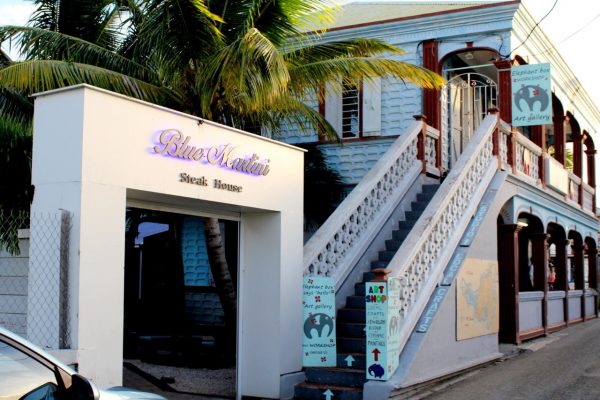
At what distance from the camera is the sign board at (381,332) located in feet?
30.3

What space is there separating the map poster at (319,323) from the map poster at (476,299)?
223 centimetres

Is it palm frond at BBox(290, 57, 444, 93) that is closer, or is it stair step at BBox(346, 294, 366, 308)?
stair step at BBox(346, 294, 366, 308)

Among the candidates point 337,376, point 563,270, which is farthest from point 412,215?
point 563,270

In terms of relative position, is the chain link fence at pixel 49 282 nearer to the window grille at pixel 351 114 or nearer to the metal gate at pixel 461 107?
the metal gate at pixel 461 107

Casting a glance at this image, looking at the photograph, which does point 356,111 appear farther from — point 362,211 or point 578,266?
point 578,266

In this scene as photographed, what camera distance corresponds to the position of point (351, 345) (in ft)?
34.6

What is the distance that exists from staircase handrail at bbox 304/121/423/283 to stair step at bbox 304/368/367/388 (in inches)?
52.8

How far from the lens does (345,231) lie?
11.7m

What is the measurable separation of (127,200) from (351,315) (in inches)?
168

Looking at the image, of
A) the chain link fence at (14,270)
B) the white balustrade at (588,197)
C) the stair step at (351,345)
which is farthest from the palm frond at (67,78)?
the white balustrade at (588,197)

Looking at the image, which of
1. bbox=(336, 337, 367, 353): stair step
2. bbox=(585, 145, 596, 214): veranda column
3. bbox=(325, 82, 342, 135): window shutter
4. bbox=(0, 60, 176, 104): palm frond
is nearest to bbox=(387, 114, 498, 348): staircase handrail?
Answer: bbox=(336, 337, 367, 353): stair step

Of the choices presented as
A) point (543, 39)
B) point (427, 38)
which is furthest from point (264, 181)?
point (543, 39)

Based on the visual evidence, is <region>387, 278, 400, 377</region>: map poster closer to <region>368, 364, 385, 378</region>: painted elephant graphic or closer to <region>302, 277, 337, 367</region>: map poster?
<region>368, 364, 385, 378</region>: painted elephant graphic

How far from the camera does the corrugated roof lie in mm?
17156
